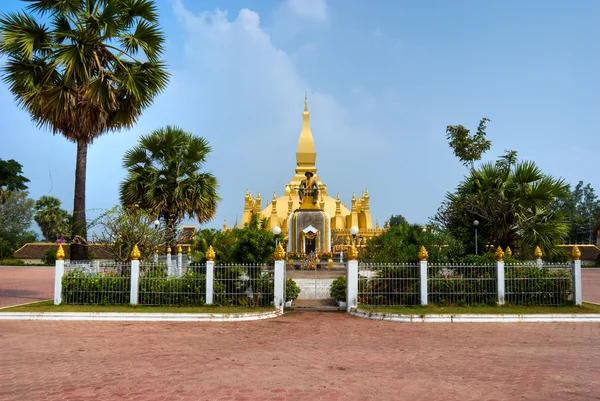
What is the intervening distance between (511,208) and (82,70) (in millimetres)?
14260

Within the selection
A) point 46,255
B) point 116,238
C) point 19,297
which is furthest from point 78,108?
point 46,255

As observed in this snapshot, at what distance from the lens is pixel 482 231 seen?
1923 cm

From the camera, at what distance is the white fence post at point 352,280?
13.8 meters

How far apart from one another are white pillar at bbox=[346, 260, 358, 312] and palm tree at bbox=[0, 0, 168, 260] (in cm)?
817

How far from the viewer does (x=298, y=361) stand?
26.3 feet

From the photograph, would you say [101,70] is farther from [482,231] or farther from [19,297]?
[482,231]

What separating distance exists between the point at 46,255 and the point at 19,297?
2210cm

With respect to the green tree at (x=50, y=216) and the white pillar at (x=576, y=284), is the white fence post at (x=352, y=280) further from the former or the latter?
the green tree at (x=50, y=216)

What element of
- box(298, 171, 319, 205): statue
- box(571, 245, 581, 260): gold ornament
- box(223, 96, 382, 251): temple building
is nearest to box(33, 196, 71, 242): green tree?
box(223, 96, 382, 251): temple building

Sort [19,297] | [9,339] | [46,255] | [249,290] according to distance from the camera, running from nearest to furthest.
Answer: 1. [9,339]
2. [249,290]
3. [19,297]
4. [46,255]

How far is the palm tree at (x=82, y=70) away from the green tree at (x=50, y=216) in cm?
3417

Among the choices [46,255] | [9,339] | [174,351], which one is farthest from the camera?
[46,255]

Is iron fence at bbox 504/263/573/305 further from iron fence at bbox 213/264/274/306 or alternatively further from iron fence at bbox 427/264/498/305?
iron fence at bbox 213/264/274/306

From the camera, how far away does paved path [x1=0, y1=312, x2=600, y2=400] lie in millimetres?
6336
